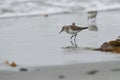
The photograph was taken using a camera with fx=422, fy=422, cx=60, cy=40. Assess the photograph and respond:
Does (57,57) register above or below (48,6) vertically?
below

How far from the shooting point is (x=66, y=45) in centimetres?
565

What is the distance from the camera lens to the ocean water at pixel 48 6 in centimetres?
1195

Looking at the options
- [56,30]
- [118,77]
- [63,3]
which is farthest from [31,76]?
[63,3]

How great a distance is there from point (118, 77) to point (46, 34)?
314 centimetres

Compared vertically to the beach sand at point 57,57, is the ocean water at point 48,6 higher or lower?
higher

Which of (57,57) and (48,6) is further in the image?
(48,6)

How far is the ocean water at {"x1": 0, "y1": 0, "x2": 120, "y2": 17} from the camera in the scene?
471 inches

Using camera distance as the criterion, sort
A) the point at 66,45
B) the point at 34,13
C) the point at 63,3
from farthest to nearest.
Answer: the point at 63,3 → the point at 34,13 → the point at 66,45

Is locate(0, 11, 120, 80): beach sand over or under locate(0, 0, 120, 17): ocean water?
under

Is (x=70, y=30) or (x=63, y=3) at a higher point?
(x=63, y=3)

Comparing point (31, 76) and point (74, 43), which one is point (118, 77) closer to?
point (31, 76)

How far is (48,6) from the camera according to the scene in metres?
12.4

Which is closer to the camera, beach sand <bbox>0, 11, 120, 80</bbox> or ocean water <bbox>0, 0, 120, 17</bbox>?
beach sand <bbox>0, 11, 120, 80</bbox>

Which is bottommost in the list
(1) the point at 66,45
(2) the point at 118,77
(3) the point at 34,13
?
(2) the point at 118,77
